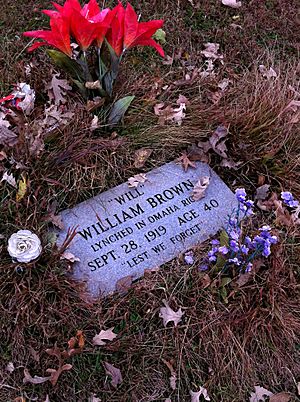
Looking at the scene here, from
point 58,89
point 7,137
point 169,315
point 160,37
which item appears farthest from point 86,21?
point 169,315

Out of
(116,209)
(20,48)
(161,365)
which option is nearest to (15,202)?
(116,209)

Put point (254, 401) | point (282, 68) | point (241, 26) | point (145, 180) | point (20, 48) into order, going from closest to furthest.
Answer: point (254, 401)
point (145, 180)
point (20, 48)
point (282, 68)
point (241, 26)

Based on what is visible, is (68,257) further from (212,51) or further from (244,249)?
(212,51)

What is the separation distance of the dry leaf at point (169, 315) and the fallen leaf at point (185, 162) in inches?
37.8

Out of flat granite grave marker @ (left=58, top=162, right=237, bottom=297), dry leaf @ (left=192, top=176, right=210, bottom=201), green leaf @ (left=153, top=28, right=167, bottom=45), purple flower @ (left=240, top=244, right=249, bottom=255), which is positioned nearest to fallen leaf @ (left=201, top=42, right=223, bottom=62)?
green leaf @ (left=153, top=28, right=167, bottom=45)

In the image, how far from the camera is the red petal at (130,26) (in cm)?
326

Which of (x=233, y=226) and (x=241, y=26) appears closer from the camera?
(x=233, y=226)

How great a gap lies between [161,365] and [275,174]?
1.48m

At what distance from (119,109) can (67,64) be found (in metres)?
0.42

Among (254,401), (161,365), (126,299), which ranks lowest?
(254,401)

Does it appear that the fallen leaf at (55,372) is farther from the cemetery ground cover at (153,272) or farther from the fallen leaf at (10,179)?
the fallen leaf at (10,179)

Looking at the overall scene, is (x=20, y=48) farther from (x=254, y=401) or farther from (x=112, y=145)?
(x=254, y=401)

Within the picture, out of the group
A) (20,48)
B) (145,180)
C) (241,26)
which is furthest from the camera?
(241,26)

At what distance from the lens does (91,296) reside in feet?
9.82
